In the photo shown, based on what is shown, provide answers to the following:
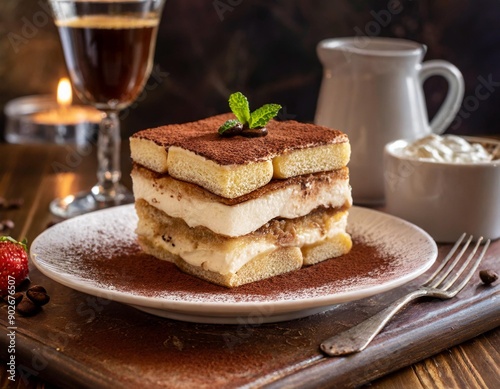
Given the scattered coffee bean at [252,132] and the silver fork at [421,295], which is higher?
the scattered coffee bean at [252,132]

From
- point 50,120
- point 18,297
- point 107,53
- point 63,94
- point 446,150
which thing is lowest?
point 50,120

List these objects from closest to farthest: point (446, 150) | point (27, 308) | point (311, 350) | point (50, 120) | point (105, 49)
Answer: point (311, 350), point (27, 308), point (446, 150), point (105, 49), point (50, 120)

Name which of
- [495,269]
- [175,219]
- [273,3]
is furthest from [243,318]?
[273,3]

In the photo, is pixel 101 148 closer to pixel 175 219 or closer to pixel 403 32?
pixel 175 219

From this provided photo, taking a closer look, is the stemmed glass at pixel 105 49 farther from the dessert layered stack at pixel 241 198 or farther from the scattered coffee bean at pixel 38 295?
the scattered coffee bean at pixel 38 295

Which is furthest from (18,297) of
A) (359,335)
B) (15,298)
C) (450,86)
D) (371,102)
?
(450,86)

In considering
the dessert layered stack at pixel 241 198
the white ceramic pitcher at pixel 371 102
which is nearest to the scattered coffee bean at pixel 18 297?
the dessert layered stack at pixel 241 198

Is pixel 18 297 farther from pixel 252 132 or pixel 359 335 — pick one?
pixel 359 335

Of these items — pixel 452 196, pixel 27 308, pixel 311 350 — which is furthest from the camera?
pixel 452 196
